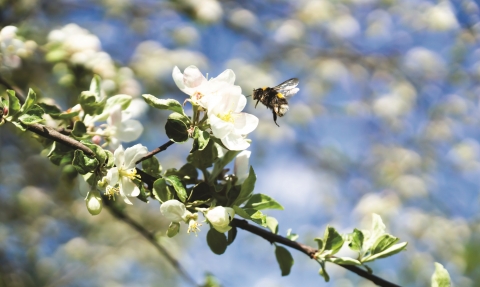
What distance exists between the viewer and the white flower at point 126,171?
0.85 metres

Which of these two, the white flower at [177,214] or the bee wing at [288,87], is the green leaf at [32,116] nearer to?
the white flower at [177,214]

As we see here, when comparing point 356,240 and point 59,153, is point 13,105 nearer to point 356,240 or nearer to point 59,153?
point 59,153

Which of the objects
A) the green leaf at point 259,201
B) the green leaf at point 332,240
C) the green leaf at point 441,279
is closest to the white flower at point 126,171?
the green leaf at point 259,201

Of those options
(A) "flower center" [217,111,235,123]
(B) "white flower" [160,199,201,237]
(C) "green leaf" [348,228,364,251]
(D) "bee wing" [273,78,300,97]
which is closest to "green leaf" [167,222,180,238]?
(B) "white flower" [160,199,201,237]

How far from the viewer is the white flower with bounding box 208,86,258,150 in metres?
0.82

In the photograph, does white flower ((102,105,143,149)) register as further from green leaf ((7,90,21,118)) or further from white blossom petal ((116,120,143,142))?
green leaf ((7,90,21,118))

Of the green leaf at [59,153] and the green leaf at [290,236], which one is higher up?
the green leaf at [59,153]

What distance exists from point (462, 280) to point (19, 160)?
14.5ft

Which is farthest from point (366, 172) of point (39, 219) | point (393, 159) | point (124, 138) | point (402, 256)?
point (124, 138)

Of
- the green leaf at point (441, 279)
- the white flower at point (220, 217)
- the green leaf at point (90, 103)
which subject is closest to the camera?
the white flower at point (220, 217)

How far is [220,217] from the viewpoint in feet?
→ 2.64

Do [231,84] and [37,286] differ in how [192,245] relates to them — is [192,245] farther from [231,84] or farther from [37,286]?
[231,84]

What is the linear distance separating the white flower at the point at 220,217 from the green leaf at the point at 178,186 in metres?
0.05

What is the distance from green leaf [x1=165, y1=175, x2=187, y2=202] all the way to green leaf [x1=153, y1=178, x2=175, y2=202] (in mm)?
12
